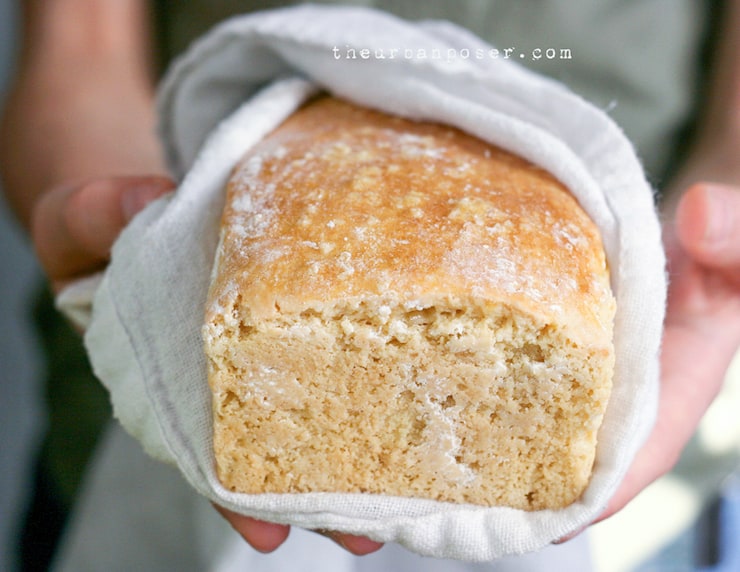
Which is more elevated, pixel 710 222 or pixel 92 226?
pixel 710 222

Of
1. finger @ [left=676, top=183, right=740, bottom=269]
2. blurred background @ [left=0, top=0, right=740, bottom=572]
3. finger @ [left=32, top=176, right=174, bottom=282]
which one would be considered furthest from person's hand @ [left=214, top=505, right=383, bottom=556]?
blurred background @ [left=0, top=0, right=740, bottom=572]

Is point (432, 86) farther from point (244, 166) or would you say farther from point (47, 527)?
point (47, 527)

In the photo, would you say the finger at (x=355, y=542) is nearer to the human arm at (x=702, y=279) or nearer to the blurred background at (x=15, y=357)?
the human arm at (x=702, y=279)

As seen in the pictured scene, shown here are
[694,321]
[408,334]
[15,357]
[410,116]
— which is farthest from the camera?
[15,357]

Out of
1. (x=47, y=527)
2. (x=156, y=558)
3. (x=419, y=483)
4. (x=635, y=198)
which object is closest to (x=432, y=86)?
(x=635, y=198)

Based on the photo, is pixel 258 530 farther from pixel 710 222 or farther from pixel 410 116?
pixel 710 222

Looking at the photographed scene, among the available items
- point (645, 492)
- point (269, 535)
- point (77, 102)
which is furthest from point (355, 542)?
point (77, 102)

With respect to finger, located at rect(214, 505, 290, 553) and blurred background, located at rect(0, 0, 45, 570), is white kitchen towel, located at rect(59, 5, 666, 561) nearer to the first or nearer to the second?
finger, located at rect(214, 505, 290, 553)
